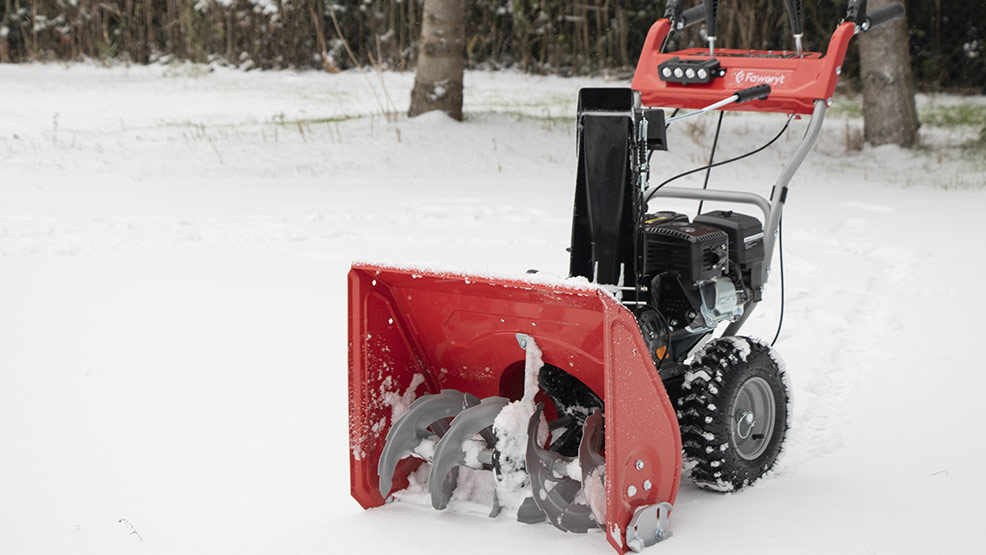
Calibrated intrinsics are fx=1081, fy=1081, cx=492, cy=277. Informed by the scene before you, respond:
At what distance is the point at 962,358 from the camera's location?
160 inches

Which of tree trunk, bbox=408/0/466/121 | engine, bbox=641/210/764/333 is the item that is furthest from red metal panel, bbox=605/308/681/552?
tree trunk, bbox=408/0/466/121

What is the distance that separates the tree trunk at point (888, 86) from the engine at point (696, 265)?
21.6ft

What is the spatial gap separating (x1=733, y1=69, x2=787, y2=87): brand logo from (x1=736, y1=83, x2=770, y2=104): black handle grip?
0.17 m

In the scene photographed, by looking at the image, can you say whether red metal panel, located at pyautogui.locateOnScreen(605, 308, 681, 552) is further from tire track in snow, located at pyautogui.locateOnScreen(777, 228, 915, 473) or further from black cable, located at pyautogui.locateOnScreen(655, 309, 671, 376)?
tire track in snow, located at pyautogui.locateOnScreen(777, 228, 915, 473)

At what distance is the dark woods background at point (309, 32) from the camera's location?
14961 millimetres

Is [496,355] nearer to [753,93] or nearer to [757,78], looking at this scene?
[753,93]

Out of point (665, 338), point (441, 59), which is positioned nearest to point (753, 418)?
point (665, 338)

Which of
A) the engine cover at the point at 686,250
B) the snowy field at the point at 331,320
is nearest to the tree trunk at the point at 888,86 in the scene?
the snowy field at the point at 331,320

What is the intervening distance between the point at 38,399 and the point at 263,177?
16.3 feet

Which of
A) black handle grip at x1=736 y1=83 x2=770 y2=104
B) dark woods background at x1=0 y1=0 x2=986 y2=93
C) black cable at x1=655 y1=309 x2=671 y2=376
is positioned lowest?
black cable at x1=655 y1=309 x2=671 y2=376

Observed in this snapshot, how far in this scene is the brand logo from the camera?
3.17 metres

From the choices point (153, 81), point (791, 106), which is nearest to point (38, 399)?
point (791, 106)

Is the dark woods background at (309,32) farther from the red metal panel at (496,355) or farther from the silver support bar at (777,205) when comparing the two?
the red metal panel at (496,355)

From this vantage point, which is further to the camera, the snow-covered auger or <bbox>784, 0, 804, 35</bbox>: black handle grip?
<bbox>784, 0, 804, 35</bbox>: black handle grip
